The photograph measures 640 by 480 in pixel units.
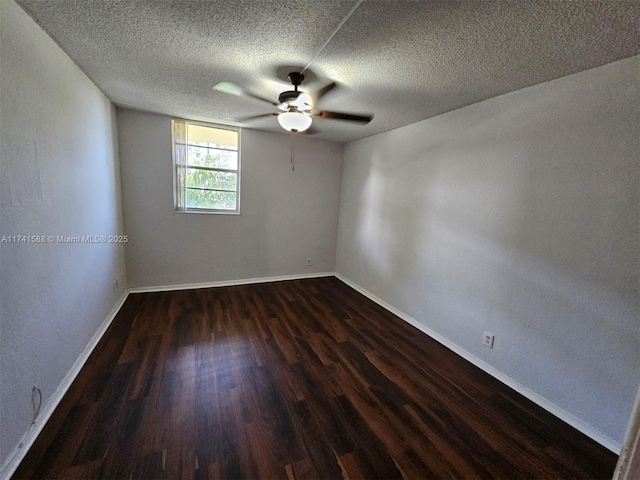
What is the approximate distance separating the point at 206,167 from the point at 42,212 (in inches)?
89.7

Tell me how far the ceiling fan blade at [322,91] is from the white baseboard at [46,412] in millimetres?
2923

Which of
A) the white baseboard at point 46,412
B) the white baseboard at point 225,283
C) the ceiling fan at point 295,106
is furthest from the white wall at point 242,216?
the ceiling fan at point 295,106

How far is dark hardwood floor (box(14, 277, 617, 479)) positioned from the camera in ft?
4.64

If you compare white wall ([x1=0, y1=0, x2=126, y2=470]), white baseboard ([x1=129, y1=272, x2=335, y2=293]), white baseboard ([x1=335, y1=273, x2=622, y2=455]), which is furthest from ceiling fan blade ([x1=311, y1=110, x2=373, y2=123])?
white baseboard ([x1=129, y1=272, x2=335, y2=293])

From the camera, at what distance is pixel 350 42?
1575mm

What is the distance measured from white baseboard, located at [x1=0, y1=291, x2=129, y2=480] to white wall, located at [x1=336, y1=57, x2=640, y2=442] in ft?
10.4

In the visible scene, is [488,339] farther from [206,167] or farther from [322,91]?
[206,167]

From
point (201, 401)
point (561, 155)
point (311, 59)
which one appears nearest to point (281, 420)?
point (201, 401)

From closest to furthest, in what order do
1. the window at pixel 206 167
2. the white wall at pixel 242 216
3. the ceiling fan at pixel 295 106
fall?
the ceiling fan at pixel 295 106, the white wall at pixel 242 216, the window at pixel 206 167

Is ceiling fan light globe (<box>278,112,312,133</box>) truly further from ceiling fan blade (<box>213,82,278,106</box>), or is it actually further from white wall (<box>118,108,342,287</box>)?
white wall (<box>118,108,342,287</box>)

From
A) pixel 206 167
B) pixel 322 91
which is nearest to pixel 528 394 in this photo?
pixel 322 91

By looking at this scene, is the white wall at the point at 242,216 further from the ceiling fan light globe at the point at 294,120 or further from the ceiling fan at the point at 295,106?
the ceiling fan light globe at the point at 294,120

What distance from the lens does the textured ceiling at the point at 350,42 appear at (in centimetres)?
129

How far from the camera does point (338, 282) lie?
14.6 feet
